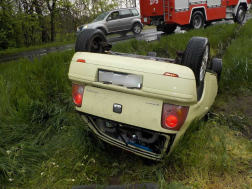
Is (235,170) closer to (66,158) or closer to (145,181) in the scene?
(145,181)

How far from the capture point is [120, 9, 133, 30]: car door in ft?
53.5

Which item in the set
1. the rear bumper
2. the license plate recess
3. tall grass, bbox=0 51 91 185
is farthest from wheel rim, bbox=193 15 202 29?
the license plate recess

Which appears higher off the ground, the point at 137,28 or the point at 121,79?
the point at 137,28

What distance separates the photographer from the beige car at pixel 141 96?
2023mm

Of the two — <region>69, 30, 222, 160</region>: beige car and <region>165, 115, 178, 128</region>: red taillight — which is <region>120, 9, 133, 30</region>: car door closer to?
<region>69, 30, 222, 160</region>: beige car

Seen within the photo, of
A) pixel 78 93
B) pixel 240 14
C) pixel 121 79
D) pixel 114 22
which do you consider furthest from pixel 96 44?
pixel 114 22

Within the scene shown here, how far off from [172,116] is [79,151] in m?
1.35

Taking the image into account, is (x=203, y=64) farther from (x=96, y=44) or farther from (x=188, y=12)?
(x=188, y=12)

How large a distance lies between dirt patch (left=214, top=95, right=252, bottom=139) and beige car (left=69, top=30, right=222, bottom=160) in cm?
118

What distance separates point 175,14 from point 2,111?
8.90 meters

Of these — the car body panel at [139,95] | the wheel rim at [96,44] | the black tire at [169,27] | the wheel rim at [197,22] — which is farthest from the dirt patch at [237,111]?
the black tire at [169,27]

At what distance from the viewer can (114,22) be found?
1583 cm

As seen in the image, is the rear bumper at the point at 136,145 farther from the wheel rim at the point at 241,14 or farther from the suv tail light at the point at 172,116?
the wheel rim at the point at 241,14

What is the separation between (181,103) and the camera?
2.04 m
